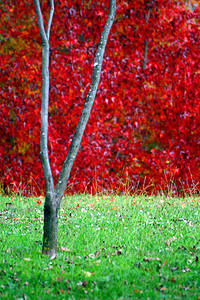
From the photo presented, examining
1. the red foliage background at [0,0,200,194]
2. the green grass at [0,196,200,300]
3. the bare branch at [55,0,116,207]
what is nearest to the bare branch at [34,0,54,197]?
the bare branch at [55,0,116,207]

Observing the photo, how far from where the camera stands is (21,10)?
9977 mm

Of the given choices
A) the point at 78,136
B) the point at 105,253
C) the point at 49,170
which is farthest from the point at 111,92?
the point at 105,253

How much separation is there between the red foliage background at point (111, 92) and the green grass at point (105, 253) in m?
2.31

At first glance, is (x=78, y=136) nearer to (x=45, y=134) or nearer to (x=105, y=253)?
(x=45, y=134)

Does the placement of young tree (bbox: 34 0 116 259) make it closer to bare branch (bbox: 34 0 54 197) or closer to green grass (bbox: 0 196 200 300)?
bare branch (bbox: 34 0 54 197)

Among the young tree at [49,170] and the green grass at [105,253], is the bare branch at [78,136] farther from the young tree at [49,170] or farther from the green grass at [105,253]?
the green grass at [105,253]

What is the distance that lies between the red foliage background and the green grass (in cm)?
231

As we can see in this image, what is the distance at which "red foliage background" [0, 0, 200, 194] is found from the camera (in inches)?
355

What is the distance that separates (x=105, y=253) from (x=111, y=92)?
5.27 m

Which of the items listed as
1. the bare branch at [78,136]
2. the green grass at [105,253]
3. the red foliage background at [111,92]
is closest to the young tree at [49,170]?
the bare branch at [78,136]

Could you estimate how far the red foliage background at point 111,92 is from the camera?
902 centimetres

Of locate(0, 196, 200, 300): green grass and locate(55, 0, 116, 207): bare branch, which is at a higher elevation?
locate(55, 0, 116, 207): bare branch

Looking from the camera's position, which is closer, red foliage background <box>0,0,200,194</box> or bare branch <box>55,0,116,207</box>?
bare branch <box>55,0,116,207</box>

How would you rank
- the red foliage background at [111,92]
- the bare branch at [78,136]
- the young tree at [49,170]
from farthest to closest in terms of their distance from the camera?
the red foliage background at [111,92]
the bare branch at [78,136]
the young tree at [49,170]
